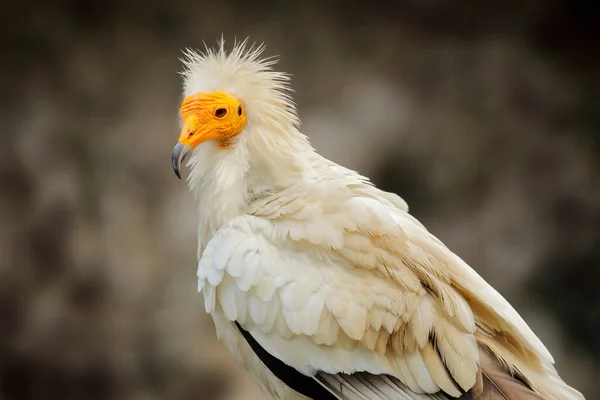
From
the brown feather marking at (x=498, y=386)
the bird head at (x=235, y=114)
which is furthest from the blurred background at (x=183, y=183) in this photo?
the brown feather marking at (x=498, y=386)

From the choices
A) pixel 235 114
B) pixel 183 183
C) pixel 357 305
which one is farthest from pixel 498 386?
pixel 183 183

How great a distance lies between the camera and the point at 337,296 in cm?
182

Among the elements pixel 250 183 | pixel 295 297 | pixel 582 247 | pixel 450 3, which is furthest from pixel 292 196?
pixel 582 247

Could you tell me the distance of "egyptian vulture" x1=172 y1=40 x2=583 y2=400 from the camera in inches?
71.7

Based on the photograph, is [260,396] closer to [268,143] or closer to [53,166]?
[53,166]

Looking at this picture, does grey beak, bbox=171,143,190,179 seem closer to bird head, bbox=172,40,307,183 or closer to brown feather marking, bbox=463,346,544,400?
bird head, bbox=172,40,307,183

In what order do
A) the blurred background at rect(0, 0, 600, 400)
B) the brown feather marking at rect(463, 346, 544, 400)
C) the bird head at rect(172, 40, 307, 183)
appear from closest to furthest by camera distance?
the brown feather marking at rect(463, 346, 544, 400), the bird head at rect(172, 40, 307, 183), the blurred background at rect(0, 0, 600, 400)

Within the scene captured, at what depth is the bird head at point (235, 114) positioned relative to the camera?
2014 millimetres

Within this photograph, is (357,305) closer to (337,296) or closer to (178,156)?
(337,296)

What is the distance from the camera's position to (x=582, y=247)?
4.11m

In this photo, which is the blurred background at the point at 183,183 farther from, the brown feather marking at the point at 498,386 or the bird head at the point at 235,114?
the brown feather marking at the point at 498,386

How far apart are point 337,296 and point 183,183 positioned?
7.56 ft

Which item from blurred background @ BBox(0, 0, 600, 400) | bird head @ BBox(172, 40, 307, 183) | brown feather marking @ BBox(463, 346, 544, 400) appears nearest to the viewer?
brown feather marking @ BBox(463, 346, 544, 400)

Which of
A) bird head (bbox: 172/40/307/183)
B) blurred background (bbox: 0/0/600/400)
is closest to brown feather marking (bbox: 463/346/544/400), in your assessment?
bird head (bbox: 172/40/307/183)
